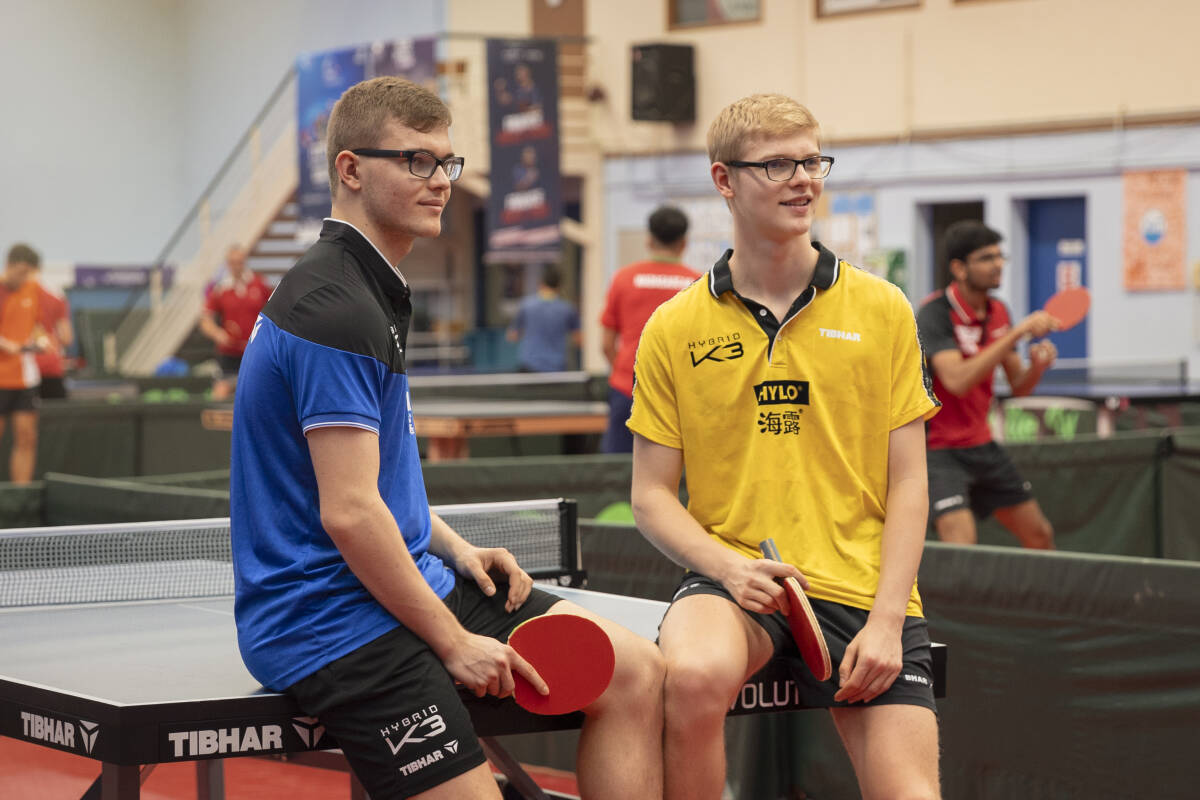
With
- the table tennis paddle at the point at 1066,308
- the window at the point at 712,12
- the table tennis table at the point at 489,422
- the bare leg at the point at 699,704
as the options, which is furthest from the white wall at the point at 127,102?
the bare leg at the point at 699,704

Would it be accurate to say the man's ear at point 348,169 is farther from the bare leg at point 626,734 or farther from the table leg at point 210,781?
the table leg at point 210,781

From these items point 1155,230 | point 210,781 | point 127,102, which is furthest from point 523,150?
point 210,781

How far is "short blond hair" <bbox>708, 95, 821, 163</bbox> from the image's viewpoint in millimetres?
2844

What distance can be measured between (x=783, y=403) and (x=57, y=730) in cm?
138

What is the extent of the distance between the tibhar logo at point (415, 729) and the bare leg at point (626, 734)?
11.5 inches

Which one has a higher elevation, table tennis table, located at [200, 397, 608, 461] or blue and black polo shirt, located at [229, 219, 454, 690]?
blue and black polo shirt, located at [229, 219, 454, 690]

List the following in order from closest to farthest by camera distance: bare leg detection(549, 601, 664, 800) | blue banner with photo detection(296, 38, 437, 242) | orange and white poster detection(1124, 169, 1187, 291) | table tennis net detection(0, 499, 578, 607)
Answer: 1. bare leg detection(549, 601, 664, 800)
2. table tennis net detection(0, 499, 578, 607)
3. orange and white poster detection(1124, 169, 1187, 291)
4. blue banner with photo detection(296, 38, 437, 242)

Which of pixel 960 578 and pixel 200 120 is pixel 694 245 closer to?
pixel 200 120

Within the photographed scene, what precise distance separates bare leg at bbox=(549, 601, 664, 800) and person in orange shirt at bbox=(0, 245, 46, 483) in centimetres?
846

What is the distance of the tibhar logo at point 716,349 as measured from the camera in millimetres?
2924

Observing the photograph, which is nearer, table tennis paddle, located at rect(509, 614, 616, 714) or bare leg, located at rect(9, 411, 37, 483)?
table tennis paddle, located at rect(509, 614, 616, 714)

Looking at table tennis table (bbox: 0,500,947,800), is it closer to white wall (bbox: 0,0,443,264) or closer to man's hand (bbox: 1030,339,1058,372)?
man's hand (bbox: 1030,339,1058,372)

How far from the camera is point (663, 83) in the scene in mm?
17297

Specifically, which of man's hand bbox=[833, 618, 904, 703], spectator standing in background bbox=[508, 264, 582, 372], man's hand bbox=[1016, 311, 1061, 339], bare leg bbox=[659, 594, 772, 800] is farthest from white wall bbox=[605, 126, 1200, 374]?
bare leg bbox=[659, 594, 772, 800]
